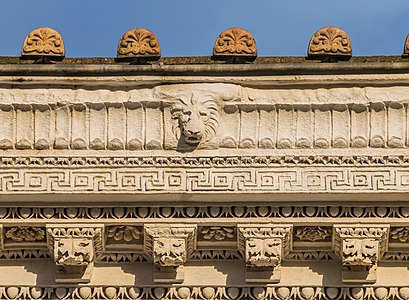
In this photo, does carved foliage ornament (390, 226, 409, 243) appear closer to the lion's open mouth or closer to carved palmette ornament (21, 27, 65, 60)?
the lion's open mouth

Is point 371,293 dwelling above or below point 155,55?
below

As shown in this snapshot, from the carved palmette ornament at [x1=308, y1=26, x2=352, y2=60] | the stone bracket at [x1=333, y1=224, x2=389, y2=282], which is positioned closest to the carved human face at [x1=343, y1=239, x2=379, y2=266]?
the stone bracket at [x1=333, y1=224, x2=389, y2=282]

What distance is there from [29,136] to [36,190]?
45cm

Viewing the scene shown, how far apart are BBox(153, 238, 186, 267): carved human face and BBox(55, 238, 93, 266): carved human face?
1.51 ft

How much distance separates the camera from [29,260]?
1386 centimetres

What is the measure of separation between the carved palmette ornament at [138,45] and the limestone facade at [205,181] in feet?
0.48

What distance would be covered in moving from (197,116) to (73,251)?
1.29 metres

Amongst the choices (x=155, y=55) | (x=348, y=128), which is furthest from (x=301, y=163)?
(x=155, y=55)

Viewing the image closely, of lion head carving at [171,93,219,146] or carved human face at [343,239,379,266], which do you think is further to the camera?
lion head carving at [171,93,219,146]

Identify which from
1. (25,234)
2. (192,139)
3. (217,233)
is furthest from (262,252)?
(25,234)

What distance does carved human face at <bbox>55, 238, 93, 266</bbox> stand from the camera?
13586mm

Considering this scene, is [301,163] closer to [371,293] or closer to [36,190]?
[371,293]

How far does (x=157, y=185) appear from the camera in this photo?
13.6 m

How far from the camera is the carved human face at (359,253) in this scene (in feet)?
44.3
